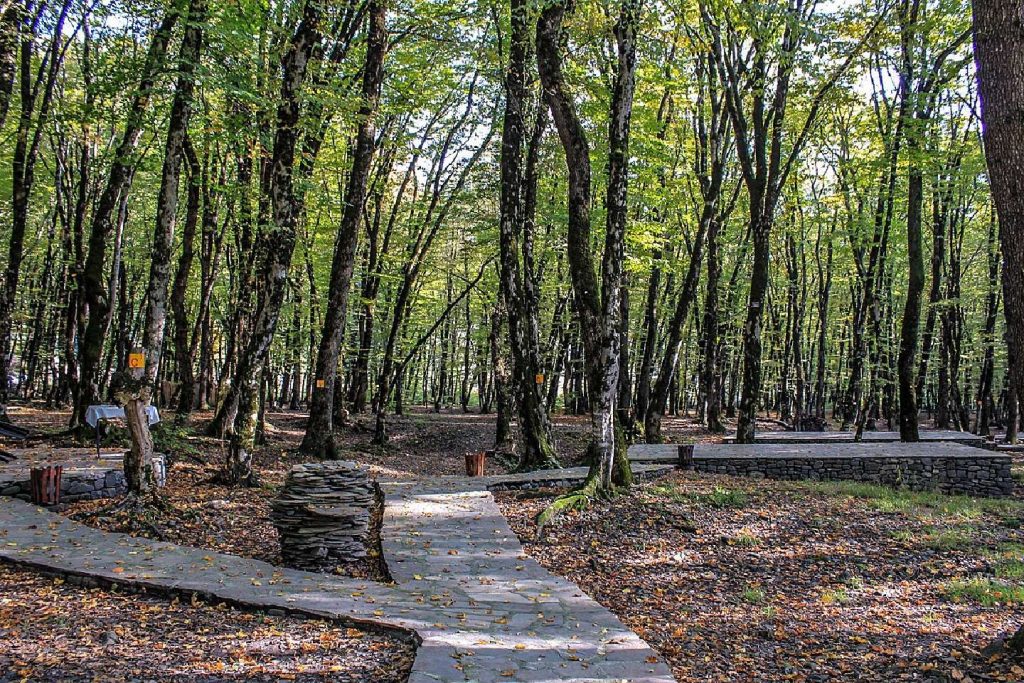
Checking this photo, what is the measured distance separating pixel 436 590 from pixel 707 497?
20.9ft

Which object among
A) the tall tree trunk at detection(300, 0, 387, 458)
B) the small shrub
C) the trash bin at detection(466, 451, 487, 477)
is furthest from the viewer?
the tall tree trunk at detection(300, 0, 387, 458)

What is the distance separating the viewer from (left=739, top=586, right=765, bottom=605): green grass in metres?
6.83

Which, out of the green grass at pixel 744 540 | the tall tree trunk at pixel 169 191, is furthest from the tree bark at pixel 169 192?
the green grass at pixel 744 540

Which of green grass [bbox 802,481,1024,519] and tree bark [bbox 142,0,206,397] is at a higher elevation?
tree bark [bbox 142,0,206,397]

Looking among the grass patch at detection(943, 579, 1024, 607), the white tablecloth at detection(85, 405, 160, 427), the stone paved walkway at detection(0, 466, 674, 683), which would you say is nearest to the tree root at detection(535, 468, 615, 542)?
the stone paved walkway at detection(0, 466, 674, 683)

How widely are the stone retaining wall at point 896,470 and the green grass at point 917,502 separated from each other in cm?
70

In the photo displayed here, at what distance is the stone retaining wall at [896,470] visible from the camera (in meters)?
14.5

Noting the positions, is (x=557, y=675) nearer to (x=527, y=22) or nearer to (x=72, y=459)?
(x=72, y=459)

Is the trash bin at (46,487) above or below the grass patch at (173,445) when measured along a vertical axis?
below

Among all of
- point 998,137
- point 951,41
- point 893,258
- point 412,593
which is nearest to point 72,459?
point 412,593

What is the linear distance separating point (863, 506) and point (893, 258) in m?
17.9

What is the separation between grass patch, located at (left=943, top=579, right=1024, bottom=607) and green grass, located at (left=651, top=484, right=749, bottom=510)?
3.87 meters

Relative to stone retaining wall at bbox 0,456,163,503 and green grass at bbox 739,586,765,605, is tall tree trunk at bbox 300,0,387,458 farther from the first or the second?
green grass at bbox 739,586,765,605

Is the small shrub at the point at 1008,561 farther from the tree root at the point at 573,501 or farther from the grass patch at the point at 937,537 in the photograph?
the tree root at the point at 573,501
